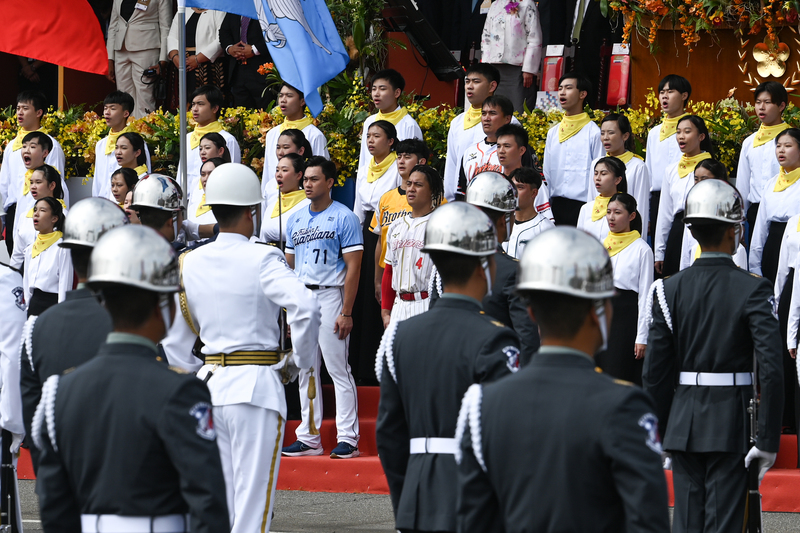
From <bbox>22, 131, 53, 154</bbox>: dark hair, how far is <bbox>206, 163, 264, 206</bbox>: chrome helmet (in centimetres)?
642

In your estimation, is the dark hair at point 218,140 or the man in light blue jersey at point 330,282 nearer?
the man in light blue jersey at point 330,282

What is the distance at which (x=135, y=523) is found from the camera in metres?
3.01

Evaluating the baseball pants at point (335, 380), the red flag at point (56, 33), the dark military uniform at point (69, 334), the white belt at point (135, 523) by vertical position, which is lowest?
the baseball pants at point (335, 380)

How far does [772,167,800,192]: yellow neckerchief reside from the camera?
27.1 feet

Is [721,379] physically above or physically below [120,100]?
below

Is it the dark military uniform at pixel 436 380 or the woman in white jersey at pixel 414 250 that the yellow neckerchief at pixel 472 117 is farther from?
the dark military uniform at pixel 436 380

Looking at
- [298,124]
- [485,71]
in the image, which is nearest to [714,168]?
[485,71]

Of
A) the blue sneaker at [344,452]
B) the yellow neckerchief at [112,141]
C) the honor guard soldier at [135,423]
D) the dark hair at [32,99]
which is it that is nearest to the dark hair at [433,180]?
the blue sneaker at [344,452]

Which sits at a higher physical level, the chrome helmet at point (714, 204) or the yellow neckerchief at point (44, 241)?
the chrome helmet at point (714, 204)

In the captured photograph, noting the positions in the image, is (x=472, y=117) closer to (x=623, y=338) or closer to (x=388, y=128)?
(x=388, y=128)

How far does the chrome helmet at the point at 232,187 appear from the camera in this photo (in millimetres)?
5145

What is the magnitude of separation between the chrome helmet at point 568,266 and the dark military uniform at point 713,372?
2.46m

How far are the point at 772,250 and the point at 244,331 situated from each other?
15.8ft

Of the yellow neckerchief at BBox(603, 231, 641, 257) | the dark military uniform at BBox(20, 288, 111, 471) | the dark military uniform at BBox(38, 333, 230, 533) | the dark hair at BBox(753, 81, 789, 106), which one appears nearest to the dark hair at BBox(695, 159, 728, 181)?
the yellow neckerchief at BBox(603, 231, 641, 257)
